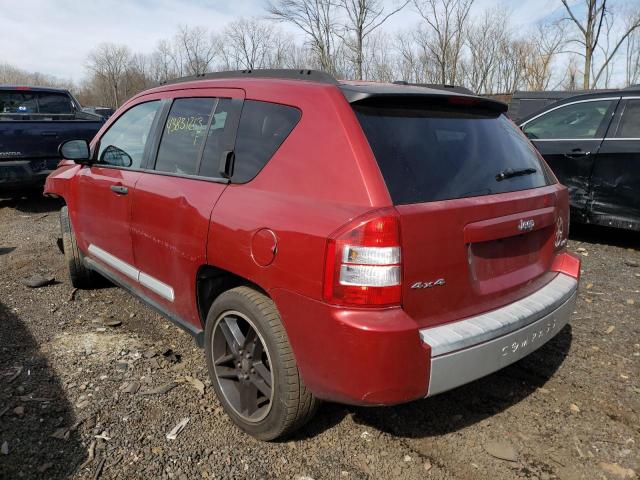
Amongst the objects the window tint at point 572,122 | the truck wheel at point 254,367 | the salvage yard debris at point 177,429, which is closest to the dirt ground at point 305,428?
the salvage yard debris at point 177,429

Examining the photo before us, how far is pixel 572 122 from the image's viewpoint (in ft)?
19.9

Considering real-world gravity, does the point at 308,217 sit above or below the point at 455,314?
above

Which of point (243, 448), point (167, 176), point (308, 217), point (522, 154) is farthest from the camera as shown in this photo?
point (167, 176)

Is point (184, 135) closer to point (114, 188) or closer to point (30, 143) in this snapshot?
point (114, 188)

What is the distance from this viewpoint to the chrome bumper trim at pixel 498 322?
2.02m

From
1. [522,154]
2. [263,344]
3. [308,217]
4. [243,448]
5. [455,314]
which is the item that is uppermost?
[522,154]

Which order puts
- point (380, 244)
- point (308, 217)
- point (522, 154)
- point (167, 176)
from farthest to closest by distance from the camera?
1. point (167, 176)
2. point (522, 154)
3. point (308, 217)
4. point (380, 244)

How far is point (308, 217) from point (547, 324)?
132cm

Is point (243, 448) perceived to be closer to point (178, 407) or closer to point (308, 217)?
point (178, 407)

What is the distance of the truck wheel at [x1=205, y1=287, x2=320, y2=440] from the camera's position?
2232 millimetres

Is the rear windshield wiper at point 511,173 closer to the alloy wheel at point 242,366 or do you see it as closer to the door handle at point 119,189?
the alloy wheel at point 242,366

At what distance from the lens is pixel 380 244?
6.33 feet

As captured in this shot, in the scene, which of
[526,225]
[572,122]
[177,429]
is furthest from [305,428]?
[572,122]

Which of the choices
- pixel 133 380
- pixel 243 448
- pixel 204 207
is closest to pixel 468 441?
pixel 243 448
